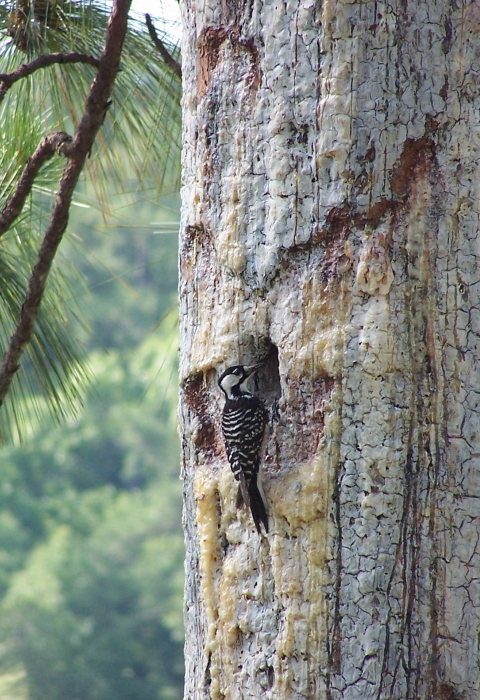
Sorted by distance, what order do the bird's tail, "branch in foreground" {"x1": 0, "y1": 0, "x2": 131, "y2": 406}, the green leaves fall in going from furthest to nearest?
the green leaves → "branch in foreground" {"x1": 0, "y1": 0, "x2": 131, "y2": 406} → the bird's tail

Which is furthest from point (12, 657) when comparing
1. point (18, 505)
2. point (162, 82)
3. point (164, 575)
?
Result: point (162, 82)

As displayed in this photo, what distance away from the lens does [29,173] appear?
2945 millimetres

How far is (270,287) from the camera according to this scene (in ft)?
7.42

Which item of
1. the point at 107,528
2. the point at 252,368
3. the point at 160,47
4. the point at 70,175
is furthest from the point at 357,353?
the point at 107,528

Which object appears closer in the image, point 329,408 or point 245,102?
point 329,408

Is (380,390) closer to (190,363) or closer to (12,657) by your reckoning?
(190,363)

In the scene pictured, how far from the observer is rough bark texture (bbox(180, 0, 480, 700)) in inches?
80.2

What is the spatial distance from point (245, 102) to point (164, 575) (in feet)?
67.7

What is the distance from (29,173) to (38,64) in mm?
349

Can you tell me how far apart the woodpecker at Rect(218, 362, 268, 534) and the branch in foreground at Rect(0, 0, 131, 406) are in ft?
3.04

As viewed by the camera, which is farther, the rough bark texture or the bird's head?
the bird's head

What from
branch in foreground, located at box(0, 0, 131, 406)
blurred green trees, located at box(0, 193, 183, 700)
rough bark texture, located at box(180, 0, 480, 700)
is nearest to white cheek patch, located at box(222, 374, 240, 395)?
rough bark texture, located at box(180, 0, 480, 700)

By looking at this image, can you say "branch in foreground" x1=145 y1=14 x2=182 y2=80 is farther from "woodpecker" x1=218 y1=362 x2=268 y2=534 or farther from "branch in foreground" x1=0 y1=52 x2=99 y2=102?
"woodpecker" x1=218 y1=362 x2=268 y2=534

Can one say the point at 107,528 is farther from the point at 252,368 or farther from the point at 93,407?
the point at 252,368
